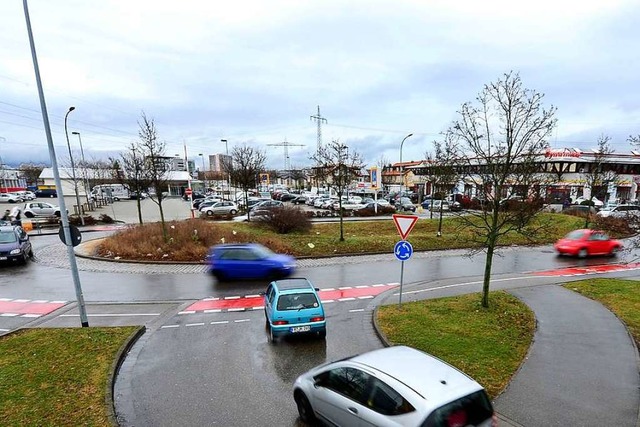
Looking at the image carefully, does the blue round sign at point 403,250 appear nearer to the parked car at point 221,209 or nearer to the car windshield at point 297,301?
the car windshield at point 297,301

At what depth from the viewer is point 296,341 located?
9.15 meters

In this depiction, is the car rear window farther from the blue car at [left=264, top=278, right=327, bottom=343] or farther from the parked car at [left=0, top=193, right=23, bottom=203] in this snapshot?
the parked car at [left=0, top=193, right=23, bottom=203]

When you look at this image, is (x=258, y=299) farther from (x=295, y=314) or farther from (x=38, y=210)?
(x=38, y=210)

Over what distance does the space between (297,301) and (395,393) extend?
17.0 feet

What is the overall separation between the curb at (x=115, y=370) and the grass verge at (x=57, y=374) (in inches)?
3.0

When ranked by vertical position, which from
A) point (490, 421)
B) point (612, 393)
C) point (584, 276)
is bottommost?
point (584, 276)

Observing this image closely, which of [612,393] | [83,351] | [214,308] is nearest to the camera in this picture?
[612,393]

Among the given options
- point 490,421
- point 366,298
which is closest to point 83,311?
point 366,298

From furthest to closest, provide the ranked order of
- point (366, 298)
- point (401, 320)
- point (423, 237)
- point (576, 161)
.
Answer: point (576, 161), point (423, 237), point (366, 298), point (401, 320)

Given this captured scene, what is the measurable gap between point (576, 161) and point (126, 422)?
214 feet

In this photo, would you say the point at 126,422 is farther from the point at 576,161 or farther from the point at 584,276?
the point at 576,161

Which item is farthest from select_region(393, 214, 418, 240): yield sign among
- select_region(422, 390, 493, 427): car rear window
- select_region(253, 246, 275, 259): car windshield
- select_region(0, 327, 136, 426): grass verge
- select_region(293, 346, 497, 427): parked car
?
select_region(0, 327, 136, 426): grass verge

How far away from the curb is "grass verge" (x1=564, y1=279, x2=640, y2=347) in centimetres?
1129

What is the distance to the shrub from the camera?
977 inches
